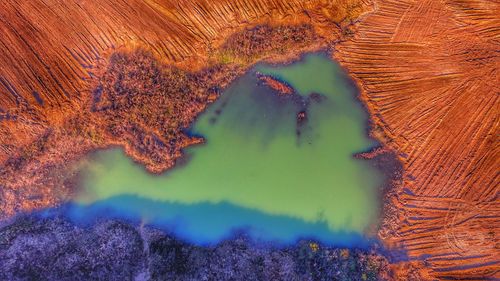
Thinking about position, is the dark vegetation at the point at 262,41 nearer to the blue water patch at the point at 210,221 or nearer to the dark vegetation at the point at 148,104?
the dark vegetation at the point at 148,104

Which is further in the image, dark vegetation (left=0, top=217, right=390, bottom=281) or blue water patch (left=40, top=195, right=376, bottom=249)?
blue water patch (left=40, top=195, right=376, bottom=249)

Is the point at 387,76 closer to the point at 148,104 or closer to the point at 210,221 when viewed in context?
the point at 210,221

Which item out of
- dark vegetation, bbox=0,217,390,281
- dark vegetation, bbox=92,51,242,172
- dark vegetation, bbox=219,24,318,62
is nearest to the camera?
dark vegetation, bbox=0,217,390,281

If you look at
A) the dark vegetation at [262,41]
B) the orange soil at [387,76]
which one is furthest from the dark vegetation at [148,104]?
the dark vegetation at [262,41]

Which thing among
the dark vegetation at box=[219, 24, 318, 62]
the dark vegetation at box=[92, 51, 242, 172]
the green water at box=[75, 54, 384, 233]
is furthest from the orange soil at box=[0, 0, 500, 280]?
the green water at box=[75, 54, 384, 233]

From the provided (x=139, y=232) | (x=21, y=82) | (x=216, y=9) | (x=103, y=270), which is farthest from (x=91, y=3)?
(x=103, y=270)

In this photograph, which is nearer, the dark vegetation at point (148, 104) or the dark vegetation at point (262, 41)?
the dark vegetation at point (148, 104)

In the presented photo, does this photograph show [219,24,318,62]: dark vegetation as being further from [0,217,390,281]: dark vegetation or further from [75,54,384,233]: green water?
[0,217,390,281]: dark vegetation
